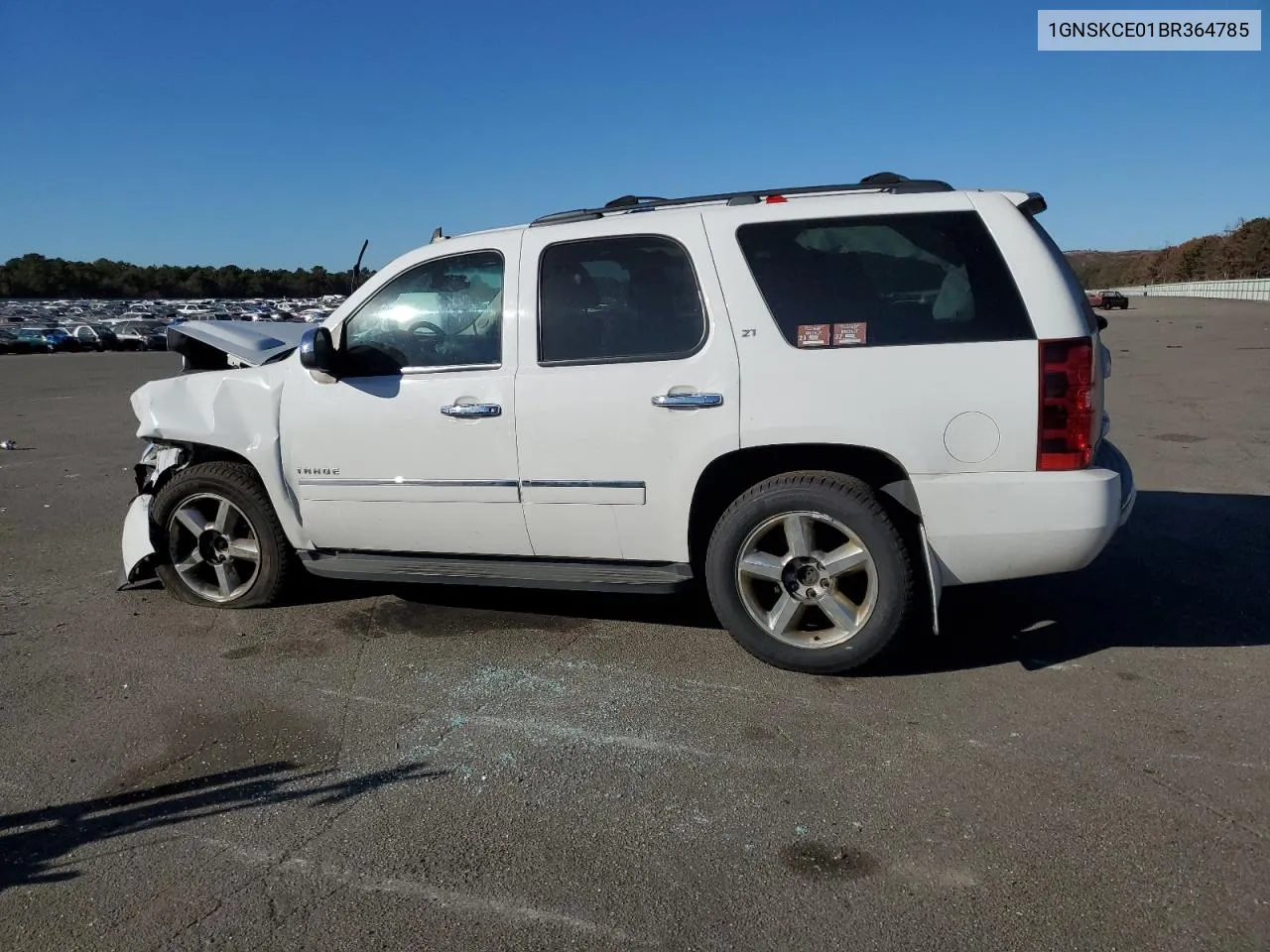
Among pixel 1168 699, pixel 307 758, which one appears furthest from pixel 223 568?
pixel 1168 699

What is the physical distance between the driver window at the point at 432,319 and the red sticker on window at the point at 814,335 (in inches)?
54.5

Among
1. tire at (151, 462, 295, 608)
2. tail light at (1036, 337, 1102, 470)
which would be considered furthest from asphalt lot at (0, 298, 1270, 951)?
tail light at (1036, 337, 1102, 470)

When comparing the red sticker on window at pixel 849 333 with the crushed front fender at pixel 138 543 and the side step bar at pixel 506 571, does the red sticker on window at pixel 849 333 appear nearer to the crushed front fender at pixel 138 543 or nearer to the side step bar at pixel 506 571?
the side step bar at pixel 506 571

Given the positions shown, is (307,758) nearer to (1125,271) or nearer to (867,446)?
(867,446)

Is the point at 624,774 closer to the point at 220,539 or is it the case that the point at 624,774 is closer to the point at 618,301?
the point at 618,301

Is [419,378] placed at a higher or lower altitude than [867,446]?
higher

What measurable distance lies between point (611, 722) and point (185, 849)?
1.54 metres

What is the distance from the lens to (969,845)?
2.98 m

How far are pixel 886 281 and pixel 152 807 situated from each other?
3354 mm

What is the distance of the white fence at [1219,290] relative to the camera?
61.2m

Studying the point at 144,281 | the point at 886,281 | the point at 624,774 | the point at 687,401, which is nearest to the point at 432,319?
the point at 687,401

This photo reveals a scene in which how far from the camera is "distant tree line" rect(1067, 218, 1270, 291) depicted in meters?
77.8

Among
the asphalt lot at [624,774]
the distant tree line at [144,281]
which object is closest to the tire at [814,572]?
the asphalt lot at [624,774]

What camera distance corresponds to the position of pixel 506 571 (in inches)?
184
